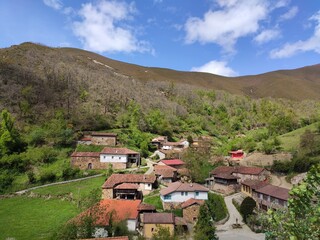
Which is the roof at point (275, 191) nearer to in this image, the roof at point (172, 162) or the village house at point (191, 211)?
the village house at point (191, 211)

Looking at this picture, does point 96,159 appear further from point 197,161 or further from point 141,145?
point 197,161

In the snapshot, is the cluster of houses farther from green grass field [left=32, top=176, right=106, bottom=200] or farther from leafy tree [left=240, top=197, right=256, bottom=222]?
green grass field [left=32, top=176, right=106, bottom=200]

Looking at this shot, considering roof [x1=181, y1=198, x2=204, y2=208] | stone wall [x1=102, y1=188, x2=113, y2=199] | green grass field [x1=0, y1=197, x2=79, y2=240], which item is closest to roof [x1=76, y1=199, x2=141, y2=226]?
green grass field [x1=0, y1=197, x2=79, y2=240]

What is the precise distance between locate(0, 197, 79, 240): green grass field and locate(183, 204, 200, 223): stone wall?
575 inches

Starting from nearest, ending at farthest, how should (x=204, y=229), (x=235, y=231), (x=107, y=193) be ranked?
1. (x=204, y=229)
2. (x=235, y=231)
3. (x=107, y=193)

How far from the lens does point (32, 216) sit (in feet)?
113

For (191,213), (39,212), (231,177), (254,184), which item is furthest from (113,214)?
(254,184)

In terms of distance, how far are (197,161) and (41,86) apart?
211 feet

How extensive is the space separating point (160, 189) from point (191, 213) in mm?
8965

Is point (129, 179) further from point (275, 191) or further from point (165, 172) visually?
point (275, 191)

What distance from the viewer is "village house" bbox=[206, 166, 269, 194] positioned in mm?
47125

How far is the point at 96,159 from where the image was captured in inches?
2148

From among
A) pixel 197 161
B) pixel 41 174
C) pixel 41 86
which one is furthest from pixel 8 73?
pixel 197 161

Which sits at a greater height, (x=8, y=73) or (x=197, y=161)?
(x=8, y=73)
